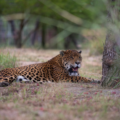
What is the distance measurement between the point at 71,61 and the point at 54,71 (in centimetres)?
55

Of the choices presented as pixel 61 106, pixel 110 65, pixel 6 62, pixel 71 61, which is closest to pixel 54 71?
pixel 71 61

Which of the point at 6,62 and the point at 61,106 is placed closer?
the point at 61,106

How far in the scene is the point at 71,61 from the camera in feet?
21.7

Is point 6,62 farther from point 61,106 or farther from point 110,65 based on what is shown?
point 61,106

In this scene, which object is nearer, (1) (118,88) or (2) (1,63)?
(1) (118,88)

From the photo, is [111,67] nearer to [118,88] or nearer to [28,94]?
[118,88]

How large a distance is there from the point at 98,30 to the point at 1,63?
6010mm

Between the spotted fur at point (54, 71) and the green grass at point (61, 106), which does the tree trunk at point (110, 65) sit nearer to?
the green grass at point (61, 106)

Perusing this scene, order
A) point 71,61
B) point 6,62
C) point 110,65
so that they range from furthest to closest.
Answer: point 6,62 → point 71,61 → point 110,65

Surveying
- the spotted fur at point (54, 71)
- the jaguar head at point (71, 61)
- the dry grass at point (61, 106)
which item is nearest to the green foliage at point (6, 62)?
the spotted fur at point (54, 71)

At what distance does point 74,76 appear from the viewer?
259 inches

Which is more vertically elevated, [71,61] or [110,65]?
[71,61]

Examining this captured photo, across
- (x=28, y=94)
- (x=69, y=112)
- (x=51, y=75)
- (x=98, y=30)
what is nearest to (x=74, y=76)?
(x=51, y=75)

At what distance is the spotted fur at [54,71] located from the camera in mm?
6469
